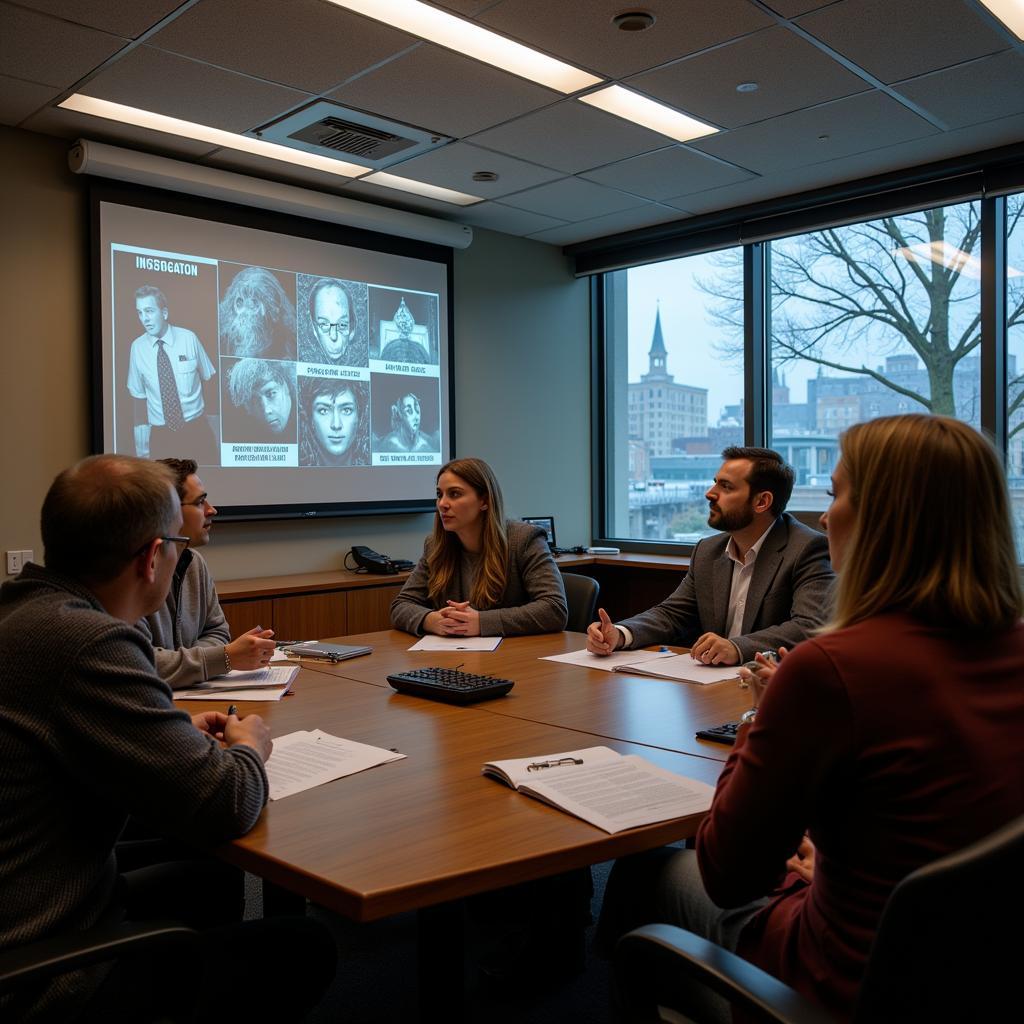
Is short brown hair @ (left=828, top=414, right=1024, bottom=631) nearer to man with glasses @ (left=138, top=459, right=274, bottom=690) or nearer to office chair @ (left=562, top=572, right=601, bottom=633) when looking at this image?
man with glasses @ (left=138, top=459, right=274, bottom=690)

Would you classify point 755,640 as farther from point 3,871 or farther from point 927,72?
point 927,72

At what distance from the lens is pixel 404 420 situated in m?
5.30

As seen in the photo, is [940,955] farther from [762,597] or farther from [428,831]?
[762,597]

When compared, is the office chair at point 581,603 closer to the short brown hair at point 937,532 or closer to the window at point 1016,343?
the window at point 1016,343

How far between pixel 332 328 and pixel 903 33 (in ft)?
9.62

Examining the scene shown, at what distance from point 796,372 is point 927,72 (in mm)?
2022

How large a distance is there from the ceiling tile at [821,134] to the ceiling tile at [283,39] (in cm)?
166

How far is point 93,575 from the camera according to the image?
4.74ft

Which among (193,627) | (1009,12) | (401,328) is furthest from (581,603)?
(1009,12)

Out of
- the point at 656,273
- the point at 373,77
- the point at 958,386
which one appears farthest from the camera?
the point at 656,273

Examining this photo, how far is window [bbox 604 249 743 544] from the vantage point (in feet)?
18.6

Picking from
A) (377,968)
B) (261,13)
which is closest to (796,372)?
(261,13)

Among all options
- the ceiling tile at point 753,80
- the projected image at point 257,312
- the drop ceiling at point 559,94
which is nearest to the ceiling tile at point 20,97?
the drop ceiling at point 559,94

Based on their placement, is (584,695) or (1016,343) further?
(1016,343)
